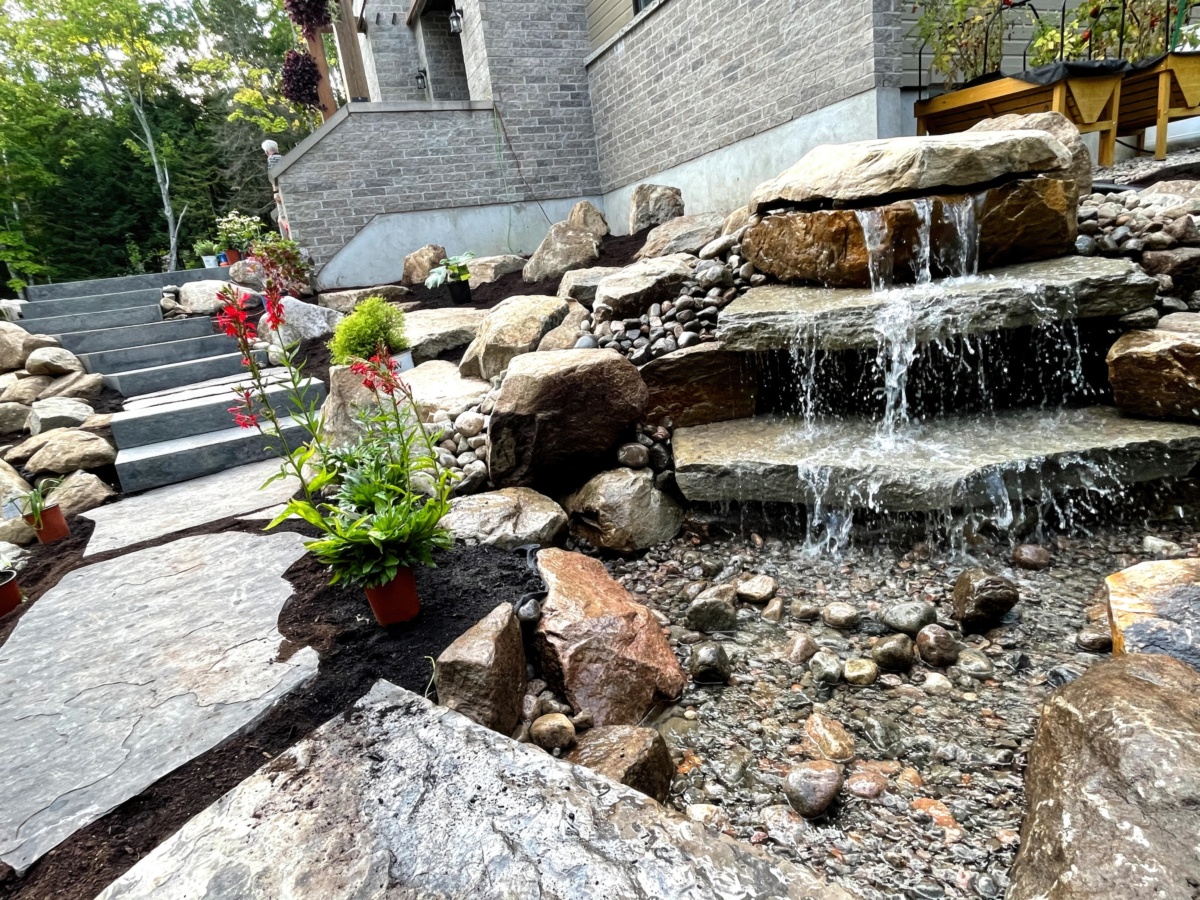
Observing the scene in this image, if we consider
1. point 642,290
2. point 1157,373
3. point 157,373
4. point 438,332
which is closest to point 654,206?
point 438,332

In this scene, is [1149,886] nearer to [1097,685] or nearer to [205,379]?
[1097,685]

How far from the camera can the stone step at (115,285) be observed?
7598mm

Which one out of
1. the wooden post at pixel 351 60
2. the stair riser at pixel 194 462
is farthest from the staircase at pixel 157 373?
the wooden post at pixel 351 60

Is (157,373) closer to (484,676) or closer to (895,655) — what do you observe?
(484,676)

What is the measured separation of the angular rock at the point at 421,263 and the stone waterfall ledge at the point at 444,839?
8.12 meters

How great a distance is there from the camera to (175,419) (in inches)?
189

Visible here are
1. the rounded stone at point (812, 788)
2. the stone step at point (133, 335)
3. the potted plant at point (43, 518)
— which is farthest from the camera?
the stone step at point (133, 335)

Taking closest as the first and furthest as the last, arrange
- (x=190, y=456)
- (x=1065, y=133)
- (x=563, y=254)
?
1. (x=1065, y=133)
2. (x=190, y=456)
3. (x=563, y=254)

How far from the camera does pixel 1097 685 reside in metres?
1.80

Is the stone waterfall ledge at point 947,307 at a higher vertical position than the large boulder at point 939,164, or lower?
lower

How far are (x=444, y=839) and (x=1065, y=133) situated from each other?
546 cm

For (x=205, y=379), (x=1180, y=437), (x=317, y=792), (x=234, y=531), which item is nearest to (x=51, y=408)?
(x=205, y=379)

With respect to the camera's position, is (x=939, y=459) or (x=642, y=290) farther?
(x=642, y=290)

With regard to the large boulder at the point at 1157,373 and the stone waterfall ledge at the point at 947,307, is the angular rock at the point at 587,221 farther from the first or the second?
the large boulder at the point at 1157,373
